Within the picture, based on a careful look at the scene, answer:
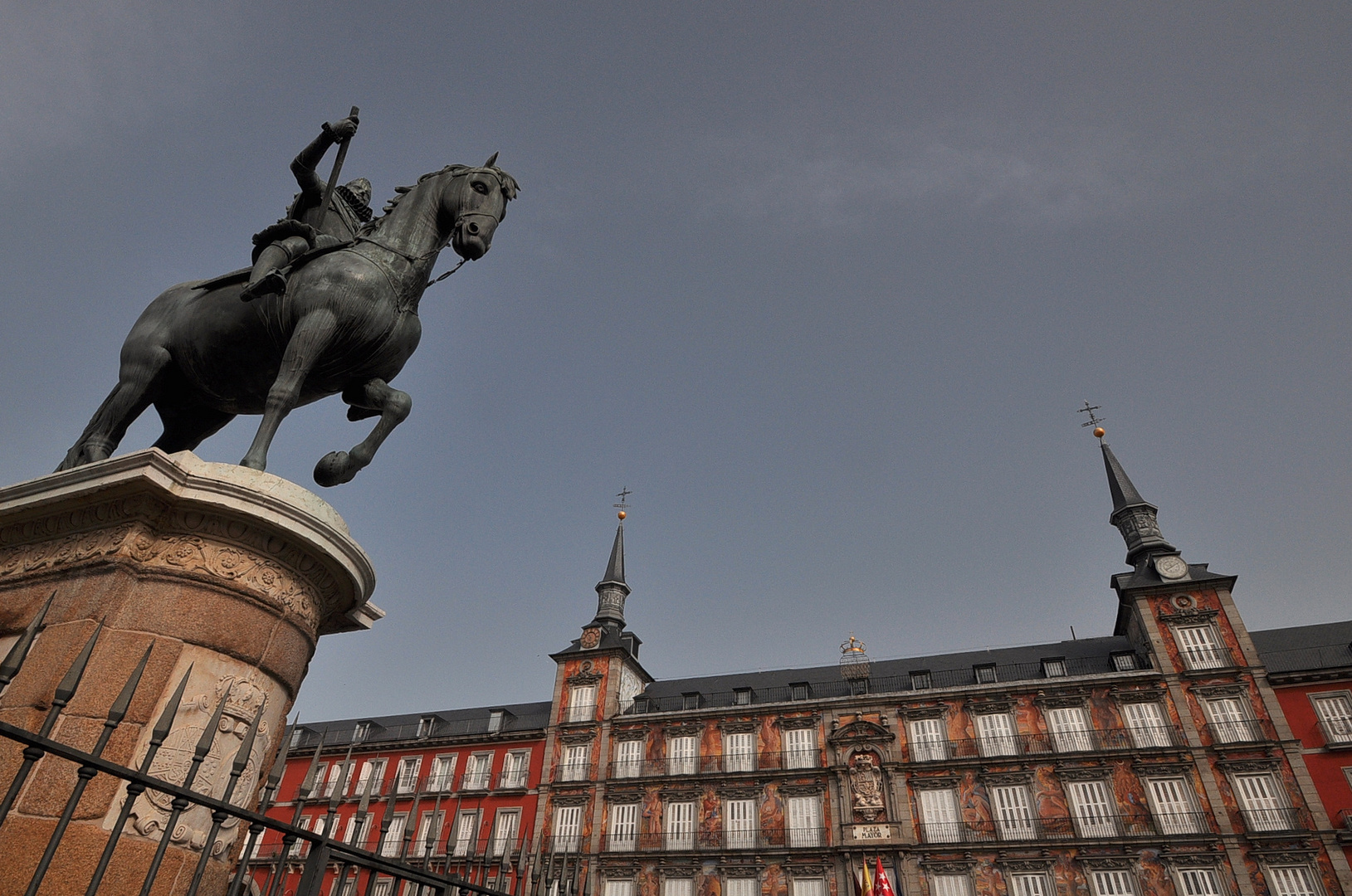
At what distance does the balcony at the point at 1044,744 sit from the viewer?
27.9m

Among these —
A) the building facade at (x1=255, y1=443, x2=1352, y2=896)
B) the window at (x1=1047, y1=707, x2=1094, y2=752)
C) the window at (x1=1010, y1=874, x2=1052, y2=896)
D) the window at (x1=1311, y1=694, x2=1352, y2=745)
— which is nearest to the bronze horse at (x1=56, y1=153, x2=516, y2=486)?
the building facade at (x1=255, y1=443, x2=1352, y2=896)

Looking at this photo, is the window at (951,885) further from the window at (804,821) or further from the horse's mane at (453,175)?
the horse's mane at (453,175)

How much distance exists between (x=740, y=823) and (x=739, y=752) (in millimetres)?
2770

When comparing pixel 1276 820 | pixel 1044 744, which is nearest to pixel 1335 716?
pixel 1276 820

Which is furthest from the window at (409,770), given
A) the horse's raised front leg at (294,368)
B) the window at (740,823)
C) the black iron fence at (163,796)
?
the black iron fence at (163,796)

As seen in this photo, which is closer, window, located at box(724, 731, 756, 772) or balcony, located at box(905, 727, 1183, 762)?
balcony, located at box(905, 727, 1183, 762)

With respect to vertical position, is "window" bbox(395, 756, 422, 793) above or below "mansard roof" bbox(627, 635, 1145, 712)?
below

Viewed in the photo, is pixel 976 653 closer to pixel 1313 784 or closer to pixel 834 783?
pixel 834 783

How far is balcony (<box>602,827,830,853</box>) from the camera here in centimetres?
2925

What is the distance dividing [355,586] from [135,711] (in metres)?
1.10

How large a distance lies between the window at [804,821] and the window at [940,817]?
3.80 m

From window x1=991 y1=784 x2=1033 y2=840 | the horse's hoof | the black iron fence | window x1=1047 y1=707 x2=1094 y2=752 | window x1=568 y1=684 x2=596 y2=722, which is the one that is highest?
window x1=568 y1=684 x2=596 y2=722

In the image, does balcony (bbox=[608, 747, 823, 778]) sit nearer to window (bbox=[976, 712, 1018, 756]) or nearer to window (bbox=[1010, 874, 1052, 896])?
window (bbox=[976, 712, 1018, 756])

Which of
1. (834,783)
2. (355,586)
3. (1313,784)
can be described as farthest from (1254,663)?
→ (355,586)
